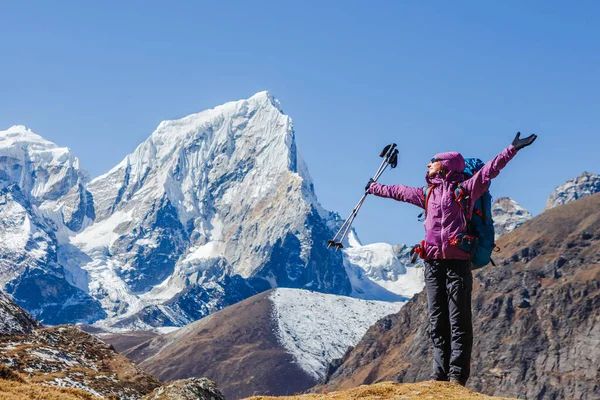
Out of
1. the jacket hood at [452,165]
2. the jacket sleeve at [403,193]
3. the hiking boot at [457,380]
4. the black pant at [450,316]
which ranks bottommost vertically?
the hiking boot at [457,380]

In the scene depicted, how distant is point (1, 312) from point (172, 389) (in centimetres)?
1232

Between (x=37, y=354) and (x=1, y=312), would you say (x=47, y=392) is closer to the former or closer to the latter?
(x=37, y=354)

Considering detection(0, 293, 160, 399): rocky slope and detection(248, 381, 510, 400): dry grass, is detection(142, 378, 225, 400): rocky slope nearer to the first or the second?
detection(248, 381, 510, 400): dry grass

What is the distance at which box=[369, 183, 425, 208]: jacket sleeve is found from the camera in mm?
21922

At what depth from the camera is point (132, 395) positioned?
86.2 feet

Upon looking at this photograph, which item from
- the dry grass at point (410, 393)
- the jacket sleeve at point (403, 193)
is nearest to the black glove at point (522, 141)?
the jacket sleeve at point (403, 193)

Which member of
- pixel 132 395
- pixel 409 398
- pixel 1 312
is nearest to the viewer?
pixel 409 398

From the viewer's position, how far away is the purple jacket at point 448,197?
2031cm

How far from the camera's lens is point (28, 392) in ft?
61.4

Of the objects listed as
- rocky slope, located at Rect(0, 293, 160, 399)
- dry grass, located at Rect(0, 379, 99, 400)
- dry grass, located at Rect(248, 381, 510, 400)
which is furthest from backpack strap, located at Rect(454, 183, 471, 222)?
rocky slope, located at Rect(0, 293, 160, 399)

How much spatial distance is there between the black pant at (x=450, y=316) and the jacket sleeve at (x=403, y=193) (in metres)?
1.74

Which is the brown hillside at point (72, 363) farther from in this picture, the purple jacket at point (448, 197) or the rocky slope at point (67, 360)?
the purple jacket at point (448, 197)

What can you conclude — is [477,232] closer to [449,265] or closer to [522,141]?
[449,265]

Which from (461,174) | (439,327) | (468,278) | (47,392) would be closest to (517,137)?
(461,174)
